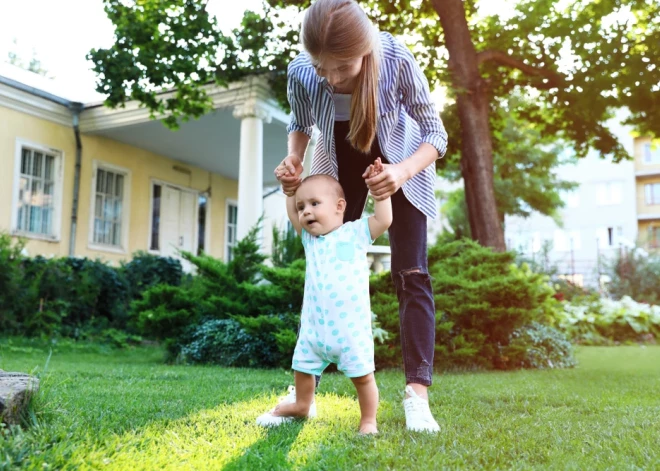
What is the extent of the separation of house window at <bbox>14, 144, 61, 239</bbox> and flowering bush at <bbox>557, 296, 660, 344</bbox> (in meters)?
8.52

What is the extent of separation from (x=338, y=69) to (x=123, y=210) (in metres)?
11.2

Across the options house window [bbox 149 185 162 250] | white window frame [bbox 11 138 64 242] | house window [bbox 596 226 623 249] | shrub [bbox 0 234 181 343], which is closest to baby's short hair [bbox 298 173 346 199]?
shrub [bbox 0 234 181 343]

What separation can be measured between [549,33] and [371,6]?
97.0 inches

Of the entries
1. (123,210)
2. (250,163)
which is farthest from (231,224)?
(250,163)

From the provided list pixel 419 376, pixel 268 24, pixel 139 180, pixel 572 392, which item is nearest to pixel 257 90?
pixel 268 24

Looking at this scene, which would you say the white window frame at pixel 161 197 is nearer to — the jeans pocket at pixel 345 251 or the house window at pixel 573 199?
the jeans pocket at pixel 345 251

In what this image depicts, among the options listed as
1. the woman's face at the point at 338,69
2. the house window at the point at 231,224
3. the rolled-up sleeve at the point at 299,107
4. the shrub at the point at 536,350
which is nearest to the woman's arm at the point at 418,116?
the woman's face at the point at 338,69

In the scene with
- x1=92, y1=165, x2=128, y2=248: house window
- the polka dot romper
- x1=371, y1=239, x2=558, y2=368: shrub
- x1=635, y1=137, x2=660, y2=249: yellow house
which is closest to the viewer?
the polka dot romper

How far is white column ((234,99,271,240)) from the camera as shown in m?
10.2

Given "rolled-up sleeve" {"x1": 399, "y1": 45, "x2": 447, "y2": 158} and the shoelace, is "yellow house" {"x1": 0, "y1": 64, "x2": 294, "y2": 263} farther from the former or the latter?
the shoelace

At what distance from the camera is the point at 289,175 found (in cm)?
246

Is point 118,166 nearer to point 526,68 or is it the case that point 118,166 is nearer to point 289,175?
point 526,68

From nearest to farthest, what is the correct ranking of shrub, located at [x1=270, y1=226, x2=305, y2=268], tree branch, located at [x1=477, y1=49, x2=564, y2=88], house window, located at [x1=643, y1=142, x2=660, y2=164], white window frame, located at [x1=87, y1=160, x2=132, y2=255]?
shrub, located at [x1=270, y1=226, x2=305, y2=268]
tree branch, located at [x1=477, y1=49, x2=564, y2=88]
white window frame, located at [x1=87, y1=160, x2=132, y2=255]
house window, located at [x1=643, y1=142, x2=660, y2=164]

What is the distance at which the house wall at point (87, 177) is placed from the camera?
10555mm
